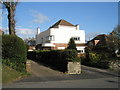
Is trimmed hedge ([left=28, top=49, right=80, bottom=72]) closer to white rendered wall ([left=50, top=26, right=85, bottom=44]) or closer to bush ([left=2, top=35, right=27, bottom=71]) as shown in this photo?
bush ([left=2, top=35, right=27, bottom=71])

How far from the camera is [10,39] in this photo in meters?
13.6

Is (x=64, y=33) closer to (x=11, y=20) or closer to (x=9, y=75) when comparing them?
(x=11, y=20)

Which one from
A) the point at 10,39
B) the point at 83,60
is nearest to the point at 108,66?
the point at 83,60

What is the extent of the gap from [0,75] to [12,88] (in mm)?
2990

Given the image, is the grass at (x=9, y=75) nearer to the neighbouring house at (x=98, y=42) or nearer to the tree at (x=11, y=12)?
the tree at (x=11, y=12)

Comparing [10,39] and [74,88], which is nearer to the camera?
[74,88]

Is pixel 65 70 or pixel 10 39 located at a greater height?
pixel 10 39

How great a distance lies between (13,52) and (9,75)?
8.24ft

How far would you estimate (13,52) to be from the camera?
13.5 metres

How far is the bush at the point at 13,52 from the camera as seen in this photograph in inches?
529

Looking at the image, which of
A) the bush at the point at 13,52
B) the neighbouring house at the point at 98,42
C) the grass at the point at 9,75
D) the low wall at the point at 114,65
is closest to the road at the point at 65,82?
the grass at the point at 9,75

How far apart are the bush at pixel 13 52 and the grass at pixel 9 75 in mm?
696

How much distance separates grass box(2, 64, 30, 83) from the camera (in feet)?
35.4

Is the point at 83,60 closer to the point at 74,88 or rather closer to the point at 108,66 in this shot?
the point at 108,66
